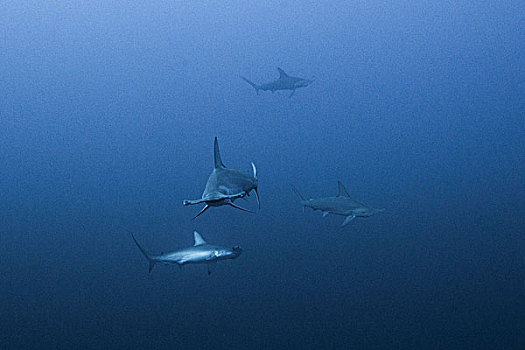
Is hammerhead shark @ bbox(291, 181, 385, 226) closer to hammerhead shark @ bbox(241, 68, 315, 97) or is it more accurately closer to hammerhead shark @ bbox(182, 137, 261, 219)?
hammerhead shark @ bbox(182, 137, 261, 219)

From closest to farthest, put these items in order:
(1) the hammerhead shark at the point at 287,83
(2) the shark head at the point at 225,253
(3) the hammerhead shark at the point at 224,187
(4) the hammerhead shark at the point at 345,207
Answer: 1. (3) the hammerhead shark at the point at 224,187
2. (2) the shark head at the point at 225,253
3. (4) the hammerhead shark at the point at 345,207
4. (1) the hammerhead shark at the point at 287,83

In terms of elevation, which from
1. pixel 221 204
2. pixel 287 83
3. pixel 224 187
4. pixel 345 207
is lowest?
pixel 345 207

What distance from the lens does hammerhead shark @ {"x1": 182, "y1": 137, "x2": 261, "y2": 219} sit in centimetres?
291

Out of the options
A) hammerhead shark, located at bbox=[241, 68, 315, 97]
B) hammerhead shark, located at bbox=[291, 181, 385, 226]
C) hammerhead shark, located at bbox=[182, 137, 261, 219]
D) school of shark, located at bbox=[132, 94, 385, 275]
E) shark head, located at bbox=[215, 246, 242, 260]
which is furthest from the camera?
hammerhead shark, located at bbox=[241, 68, 315, 97]

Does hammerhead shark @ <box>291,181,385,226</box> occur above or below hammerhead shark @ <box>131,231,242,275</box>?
above

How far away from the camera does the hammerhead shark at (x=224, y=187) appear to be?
2.91 metres

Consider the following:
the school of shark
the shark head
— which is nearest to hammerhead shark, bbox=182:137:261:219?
the school of shark

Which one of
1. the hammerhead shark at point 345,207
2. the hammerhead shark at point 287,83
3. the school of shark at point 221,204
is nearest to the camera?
the school of shark at point 221,204

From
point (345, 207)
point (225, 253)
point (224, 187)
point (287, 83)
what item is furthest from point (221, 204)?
point (287, 83)

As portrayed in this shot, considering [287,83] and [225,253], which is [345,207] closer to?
[225,253]

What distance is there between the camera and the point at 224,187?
3.20m

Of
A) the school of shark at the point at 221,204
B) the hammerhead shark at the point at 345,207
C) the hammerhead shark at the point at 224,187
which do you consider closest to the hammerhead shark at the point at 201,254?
the school of shark at the point at 221,204

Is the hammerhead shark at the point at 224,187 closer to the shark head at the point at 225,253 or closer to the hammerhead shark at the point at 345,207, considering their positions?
the shark head at the point at 225,253

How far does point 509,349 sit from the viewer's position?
6738mm
